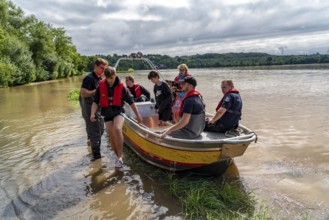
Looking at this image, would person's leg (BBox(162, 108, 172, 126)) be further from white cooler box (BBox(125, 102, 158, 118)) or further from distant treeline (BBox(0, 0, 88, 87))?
distant treeline (BBox(0, 0, 88, 87))

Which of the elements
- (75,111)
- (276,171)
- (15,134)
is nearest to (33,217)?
(276,171)

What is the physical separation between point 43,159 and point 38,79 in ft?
118

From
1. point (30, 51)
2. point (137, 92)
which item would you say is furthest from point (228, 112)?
point (30, 51)

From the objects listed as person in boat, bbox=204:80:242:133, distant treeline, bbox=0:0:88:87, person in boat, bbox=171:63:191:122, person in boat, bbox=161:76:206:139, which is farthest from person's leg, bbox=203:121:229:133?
distant treeline, bbox=0:0:88:87

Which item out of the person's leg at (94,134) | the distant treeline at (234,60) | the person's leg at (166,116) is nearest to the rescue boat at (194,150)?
the person's leg at (94,134)

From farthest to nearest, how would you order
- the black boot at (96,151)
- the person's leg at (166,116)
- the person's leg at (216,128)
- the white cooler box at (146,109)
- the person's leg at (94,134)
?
the white cooler box at (146,109) < the person's leg at (166,116) < the black boot at (96,151) < the person's leg at (94,134) < the person's leg at (216,128)

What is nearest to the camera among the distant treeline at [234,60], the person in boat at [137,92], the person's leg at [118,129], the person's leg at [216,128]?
the person's leg at [216,128]

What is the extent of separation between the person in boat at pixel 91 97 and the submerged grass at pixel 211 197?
1.68 m

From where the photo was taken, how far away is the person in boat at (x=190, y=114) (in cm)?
475

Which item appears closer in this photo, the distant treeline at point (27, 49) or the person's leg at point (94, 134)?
the person's leg at point (94, 134)

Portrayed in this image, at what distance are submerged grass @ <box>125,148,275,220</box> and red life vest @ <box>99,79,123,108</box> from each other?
1534 millimetres

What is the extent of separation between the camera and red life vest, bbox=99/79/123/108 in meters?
5.66

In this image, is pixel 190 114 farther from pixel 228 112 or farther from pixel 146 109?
pixel 146 109

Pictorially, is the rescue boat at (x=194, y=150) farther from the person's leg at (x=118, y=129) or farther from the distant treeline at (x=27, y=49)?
the distant treeline at (x=27, y=49)
